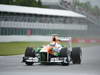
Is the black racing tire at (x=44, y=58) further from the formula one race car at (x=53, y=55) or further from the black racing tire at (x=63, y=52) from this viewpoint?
the black racing tire at (x=63, y=52)

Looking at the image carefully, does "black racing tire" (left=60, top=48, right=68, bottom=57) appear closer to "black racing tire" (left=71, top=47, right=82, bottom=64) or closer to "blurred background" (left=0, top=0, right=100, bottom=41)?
"black racing tire" (left=71, top=47, right=82, bottom=64)

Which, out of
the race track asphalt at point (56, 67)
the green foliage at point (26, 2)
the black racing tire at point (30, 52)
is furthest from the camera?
the black racing tire at point (30, 52)

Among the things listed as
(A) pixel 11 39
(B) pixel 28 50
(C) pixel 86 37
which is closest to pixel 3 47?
(A) pixel 11 39

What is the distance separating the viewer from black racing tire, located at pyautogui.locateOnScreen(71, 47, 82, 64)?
13.9ft

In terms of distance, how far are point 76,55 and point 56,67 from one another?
1.30 ft

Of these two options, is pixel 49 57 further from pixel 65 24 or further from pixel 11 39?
pixel 11 39

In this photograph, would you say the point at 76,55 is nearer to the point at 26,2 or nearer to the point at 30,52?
the point at 30,52

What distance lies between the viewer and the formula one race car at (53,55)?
426cm

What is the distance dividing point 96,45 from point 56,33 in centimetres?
37

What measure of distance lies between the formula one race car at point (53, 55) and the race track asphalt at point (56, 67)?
75mm

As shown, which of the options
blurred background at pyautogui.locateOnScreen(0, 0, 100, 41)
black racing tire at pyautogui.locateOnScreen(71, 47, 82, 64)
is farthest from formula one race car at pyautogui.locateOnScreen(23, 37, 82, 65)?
blurred background at pyautogui.locateOnScreen(0, 0, 100, 41)

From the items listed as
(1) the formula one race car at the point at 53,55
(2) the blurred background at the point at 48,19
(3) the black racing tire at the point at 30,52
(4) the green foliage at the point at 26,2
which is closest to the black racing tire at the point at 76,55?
(1) the formula one race car at the point at 53,55

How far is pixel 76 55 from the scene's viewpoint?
14.1 ft

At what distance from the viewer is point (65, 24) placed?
4117 millimetres
